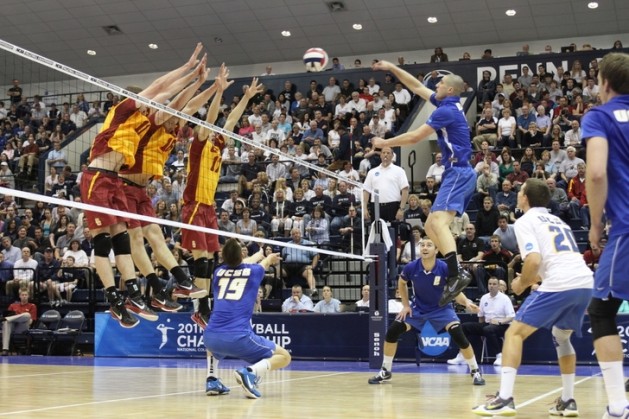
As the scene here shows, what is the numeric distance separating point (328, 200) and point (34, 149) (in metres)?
11.0

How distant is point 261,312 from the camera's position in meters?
15.8

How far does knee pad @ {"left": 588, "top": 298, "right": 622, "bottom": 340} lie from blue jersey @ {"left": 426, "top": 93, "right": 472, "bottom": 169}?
361 centimetres

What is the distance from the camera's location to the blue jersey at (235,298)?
9.23 meters

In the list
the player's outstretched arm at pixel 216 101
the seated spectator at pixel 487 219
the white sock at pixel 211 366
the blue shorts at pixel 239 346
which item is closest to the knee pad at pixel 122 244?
the blue shorts at pixel 239 346

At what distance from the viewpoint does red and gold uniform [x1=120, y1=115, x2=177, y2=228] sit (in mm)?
8547

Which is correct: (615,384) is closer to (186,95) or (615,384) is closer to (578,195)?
(186,95)

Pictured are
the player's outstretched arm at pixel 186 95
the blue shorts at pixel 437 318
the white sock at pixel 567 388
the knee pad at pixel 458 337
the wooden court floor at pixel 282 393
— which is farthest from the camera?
the blue shorts at pixel 437 318

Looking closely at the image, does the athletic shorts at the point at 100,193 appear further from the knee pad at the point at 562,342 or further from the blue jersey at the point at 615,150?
the blue jersey at the point at 615,150

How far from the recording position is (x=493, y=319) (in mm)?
13836

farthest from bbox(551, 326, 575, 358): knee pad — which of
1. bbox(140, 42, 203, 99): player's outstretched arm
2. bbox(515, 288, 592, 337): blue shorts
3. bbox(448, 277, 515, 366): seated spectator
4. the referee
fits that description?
the referee

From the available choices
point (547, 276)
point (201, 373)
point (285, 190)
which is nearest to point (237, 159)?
point (285, 190)

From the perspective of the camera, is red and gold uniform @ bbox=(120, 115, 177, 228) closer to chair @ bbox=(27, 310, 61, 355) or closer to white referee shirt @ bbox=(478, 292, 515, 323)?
white referee shirt @ bbox=(478, 292, 515, 323)

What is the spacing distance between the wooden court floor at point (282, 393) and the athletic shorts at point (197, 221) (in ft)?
5.59

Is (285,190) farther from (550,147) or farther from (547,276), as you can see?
(547,276)
